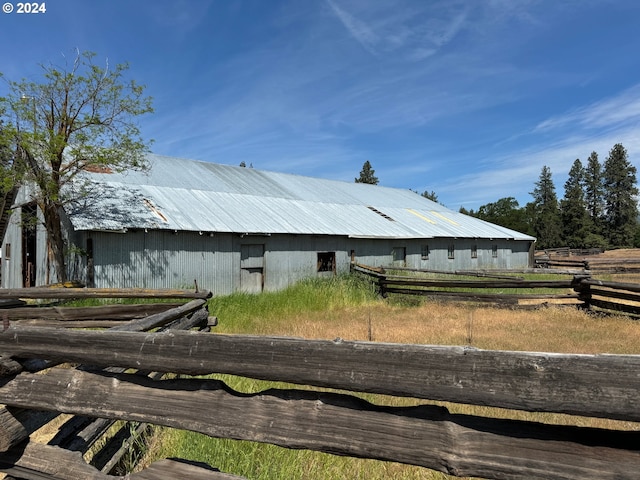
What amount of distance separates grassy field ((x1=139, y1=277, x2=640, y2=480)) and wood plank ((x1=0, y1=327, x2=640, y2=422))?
162 cm

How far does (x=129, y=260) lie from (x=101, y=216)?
1775 millimetres

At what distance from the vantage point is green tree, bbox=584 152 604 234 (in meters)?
84.6

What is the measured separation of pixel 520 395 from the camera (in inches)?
70.0

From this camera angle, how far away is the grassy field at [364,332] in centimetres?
365

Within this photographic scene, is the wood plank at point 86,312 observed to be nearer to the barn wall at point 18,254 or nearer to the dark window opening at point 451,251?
the barn wall at point 18,254

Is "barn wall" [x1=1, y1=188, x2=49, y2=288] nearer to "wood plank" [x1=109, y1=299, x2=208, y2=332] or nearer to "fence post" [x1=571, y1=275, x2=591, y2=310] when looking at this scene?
"wood plank" [x1=109, y1=299, x2=208, y2=332]

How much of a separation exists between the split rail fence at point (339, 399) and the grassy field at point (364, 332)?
1395mm

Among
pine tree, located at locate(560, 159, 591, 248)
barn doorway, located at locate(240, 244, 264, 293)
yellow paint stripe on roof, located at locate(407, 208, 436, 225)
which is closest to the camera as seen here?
barn doorway, located at locate(240, 244, 264, 293)

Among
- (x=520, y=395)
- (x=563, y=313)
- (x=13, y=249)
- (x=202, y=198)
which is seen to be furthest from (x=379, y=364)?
(x=13, y=249)

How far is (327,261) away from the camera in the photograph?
2092 cm

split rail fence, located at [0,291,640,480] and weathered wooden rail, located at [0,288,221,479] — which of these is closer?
split rail fence, located at [0,291,640,480]

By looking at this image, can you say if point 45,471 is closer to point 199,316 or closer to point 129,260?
point 199,316

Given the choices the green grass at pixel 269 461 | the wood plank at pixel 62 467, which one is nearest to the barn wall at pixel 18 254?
the green grass at pixel 269 461

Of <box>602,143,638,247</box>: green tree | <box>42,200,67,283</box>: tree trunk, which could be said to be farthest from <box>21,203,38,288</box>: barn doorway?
<box>602,143,638,247</box>: green tree
